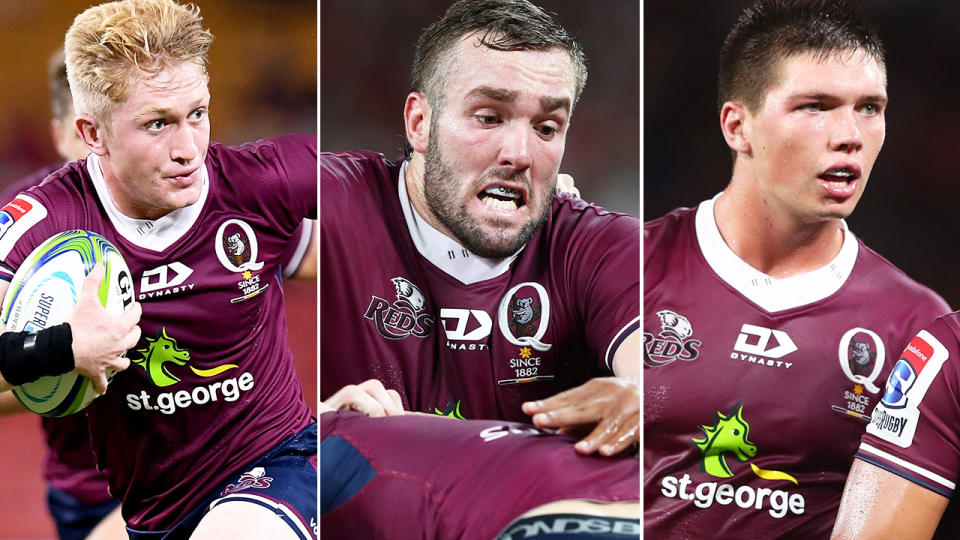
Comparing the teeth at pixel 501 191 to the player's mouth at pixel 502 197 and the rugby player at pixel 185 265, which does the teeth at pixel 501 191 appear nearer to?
the player's mouth at pixel 502 197

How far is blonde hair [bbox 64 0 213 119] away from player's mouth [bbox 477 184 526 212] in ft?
3.06

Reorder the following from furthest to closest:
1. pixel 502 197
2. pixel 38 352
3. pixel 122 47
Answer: pixel 502 197
pixel 122 47
pixel 38 352

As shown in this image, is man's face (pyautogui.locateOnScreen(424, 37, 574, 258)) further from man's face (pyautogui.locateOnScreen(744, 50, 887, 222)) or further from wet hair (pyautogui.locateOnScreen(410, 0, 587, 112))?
man's face (pyautogui.locateOnScreen(744, 50, 887, 222))

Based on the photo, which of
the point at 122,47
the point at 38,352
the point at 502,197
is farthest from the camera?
the point at 502,197

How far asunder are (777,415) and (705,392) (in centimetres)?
21

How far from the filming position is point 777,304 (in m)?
2.56

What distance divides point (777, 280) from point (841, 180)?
13.4 inches

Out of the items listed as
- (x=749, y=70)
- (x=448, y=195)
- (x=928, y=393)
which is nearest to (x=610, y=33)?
(x=749, y=70)

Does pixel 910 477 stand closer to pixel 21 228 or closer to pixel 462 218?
pixel 462 218

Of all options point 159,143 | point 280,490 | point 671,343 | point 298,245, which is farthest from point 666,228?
point 159,143

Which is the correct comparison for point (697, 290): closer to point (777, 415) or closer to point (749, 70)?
point (777, 415)

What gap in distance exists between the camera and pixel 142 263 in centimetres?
259

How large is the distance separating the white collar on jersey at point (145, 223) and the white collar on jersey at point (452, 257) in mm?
676

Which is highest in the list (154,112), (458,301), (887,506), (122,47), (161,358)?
(122,47)
